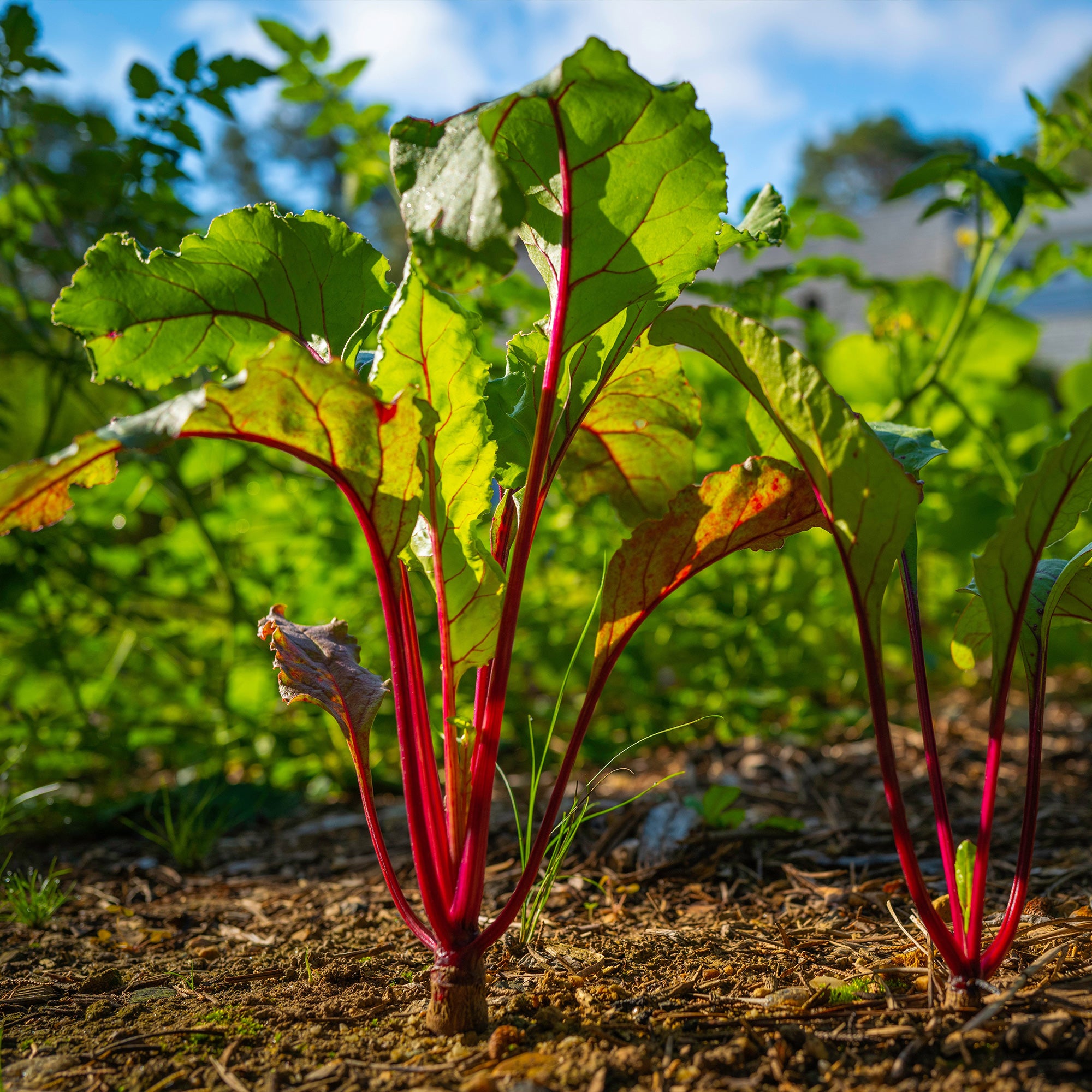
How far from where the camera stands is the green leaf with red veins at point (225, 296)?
3.29 feet

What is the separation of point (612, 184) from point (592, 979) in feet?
3.11

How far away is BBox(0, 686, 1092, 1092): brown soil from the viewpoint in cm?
84

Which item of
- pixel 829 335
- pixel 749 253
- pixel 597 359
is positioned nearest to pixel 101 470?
pixel 597 359

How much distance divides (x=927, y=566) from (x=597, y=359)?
8.85 ft

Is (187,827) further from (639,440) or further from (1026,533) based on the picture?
(1026,533)

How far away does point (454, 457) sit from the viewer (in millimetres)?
1050

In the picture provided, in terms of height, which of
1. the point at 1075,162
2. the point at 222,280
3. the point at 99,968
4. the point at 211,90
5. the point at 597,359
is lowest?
the point at 99,968

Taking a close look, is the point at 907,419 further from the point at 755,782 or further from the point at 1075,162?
the point at 1075,162

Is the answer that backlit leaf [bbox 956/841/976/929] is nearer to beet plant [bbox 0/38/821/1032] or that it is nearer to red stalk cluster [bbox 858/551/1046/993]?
red stalk cluster [bbox 858/551/1046/993]

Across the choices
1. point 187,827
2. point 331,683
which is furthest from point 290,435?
point 187,827

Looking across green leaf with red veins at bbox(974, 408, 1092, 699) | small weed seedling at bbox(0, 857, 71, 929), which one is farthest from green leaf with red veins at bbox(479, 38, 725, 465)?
small weed seedling at bbox(0, 857, 71, 929)

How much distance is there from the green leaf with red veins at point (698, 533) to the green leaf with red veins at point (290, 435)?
28cm

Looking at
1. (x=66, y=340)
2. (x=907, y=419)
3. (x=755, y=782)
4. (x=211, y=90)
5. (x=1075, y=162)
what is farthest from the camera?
(x=1075, y=162)

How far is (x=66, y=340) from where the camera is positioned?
2.75 meters
